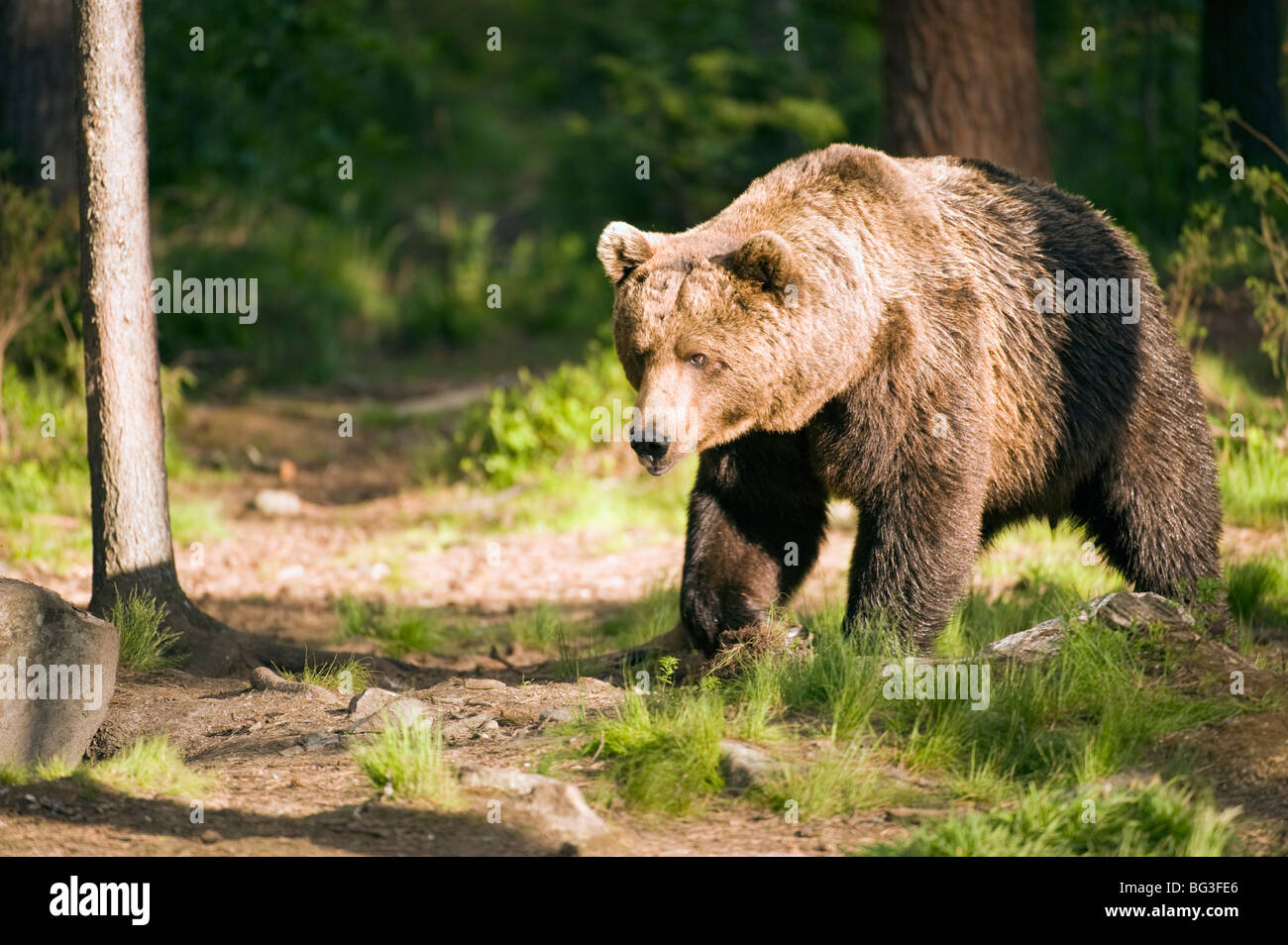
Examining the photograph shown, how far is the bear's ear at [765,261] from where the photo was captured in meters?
4.64

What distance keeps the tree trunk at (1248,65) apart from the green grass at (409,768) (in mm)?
9664

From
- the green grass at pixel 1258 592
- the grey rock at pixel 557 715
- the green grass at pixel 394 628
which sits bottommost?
the green grass at pixel 394 628

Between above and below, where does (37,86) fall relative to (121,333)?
above

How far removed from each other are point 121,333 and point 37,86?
5.31 meters

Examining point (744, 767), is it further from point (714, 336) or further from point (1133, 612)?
point (1133, 612)

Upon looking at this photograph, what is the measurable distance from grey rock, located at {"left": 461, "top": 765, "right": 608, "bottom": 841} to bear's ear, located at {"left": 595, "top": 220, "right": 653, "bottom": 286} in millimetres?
1857

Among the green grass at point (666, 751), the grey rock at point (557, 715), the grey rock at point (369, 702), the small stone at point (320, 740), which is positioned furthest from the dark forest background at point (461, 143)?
the green grass at point (666, 751)

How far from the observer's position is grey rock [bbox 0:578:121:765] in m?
4.38

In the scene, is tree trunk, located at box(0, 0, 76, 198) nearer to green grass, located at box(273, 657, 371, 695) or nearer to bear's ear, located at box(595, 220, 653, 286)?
green grass, located at box(273, 657, 371, 695)

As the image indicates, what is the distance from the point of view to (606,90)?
15.2m

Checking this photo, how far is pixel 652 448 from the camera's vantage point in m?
4.59

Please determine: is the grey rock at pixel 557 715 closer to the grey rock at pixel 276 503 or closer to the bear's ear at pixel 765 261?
the bear's ear at pixel 765 261

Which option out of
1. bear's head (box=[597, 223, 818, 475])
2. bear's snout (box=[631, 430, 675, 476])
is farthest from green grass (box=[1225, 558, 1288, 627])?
bear's snout (box=[631, 430, 675, 476])

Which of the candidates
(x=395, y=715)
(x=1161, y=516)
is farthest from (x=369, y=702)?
(x=1161, y=516)
